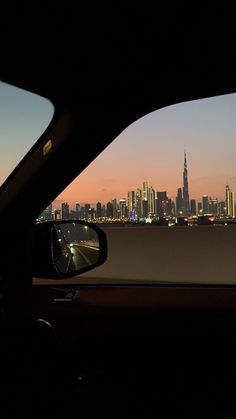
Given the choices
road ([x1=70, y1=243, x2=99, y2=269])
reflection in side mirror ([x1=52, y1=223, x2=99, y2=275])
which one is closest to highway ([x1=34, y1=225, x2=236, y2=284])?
road ([x1=70, y1=243, x2=99, y2=269])

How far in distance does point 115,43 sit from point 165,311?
173 cm

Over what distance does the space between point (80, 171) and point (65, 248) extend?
602 millimetres

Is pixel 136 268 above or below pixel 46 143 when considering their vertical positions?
below

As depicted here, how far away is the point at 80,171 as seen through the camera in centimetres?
310

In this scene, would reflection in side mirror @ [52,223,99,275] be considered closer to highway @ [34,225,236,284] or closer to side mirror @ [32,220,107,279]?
side mirror @ [32,220,107,279]

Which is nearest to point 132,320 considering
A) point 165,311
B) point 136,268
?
point 165,311

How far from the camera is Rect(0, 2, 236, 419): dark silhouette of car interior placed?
285 centimetres

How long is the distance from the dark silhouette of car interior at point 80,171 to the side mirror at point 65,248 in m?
0.08

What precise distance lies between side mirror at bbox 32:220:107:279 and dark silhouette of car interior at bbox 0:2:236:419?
0.27 ft

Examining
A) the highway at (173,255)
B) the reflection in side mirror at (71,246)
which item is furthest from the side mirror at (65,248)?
the highway at (173,255)

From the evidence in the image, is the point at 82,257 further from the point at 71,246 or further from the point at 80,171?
→ the point at 80,171

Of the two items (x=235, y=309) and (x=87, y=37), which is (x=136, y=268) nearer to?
(x=235, y=309)

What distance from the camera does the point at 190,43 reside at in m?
2.94

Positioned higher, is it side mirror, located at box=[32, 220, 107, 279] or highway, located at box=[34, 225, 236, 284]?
side mirror, located at box=[32, 220, 107, 279]
